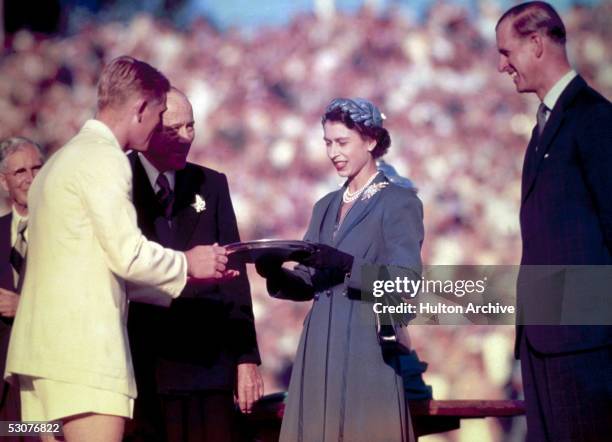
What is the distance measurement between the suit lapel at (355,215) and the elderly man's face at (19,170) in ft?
4.11

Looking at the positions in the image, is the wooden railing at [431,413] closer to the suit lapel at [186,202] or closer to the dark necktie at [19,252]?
the suit lapel at [186,202]

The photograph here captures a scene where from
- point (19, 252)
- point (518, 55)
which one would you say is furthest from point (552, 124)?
point (19, 252)

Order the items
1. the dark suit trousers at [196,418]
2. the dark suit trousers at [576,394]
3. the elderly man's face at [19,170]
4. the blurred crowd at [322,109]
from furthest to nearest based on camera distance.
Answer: the blurred crowd at [322,109] → the elderly man's face at [19,170] → the dark suit trousers at [196,418] → the dark suit trousers at [576,394]

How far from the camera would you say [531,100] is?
4180 millimetres

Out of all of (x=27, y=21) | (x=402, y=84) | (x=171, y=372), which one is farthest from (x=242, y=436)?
(x=27, y=21)

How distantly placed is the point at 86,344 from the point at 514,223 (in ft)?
7.85

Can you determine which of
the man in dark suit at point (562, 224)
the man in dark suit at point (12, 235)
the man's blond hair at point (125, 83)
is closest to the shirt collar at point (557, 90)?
the man in dark suit at point (562, 224)

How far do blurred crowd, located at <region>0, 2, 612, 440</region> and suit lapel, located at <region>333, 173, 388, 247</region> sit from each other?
131 cm

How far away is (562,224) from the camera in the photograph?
2.39m

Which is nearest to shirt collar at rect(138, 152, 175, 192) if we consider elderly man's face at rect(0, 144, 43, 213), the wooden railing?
elderly man's face at rect(0, 144, 43, 213)

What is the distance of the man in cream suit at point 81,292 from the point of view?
2.16 metres

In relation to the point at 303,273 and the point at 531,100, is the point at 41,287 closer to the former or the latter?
the point at 303,273

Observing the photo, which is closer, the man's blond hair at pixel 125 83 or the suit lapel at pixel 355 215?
the man's blond hair at pixel 125 83

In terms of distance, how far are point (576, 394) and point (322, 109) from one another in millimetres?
2210
